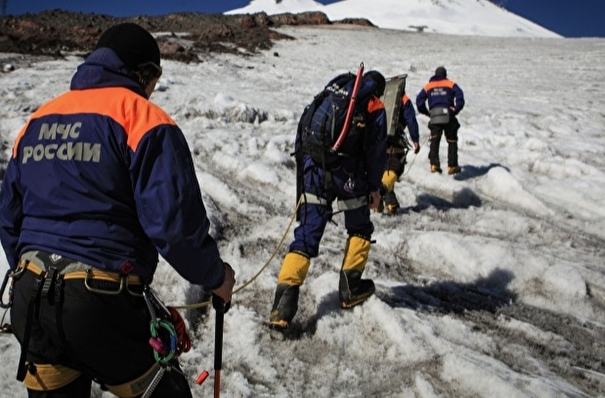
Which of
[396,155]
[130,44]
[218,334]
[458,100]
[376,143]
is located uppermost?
[130,44]

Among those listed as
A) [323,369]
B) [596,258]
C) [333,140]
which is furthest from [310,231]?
[596,258]

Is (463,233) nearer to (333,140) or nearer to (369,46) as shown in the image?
(333,140)

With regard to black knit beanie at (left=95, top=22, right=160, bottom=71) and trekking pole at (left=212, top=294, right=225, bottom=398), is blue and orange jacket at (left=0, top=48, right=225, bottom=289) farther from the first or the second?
trekking pole at (left=212, top=294, right=225, bottom=398)

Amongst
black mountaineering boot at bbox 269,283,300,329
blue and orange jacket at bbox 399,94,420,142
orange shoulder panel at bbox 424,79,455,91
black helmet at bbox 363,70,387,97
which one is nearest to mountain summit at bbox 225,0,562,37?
orange shoulder panel at bbox 424,79,455,91

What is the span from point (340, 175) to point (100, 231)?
2341 mm

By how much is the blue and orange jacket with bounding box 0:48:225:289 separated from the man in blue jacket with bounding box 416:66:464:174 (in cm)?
682

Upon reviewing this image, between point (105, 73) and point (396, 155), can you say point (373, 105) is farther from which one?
point (396, 155)

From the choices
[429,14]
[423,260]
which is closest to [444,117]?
[423,260]

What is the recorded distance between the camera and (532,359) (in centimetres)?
342

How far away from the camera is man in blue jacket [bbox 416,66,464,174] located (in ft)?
26.2

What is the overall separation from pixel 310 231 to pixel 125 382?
82.6 inches

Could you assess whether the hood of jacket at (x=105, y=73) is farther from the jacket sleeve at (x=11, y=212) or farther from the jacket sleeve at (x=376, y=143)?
the jacket sleeve at (x=376, y=143)

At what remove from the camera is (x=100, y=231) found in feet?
5.71

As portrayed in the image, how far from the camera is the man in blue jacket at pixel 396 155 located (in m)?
6.52
